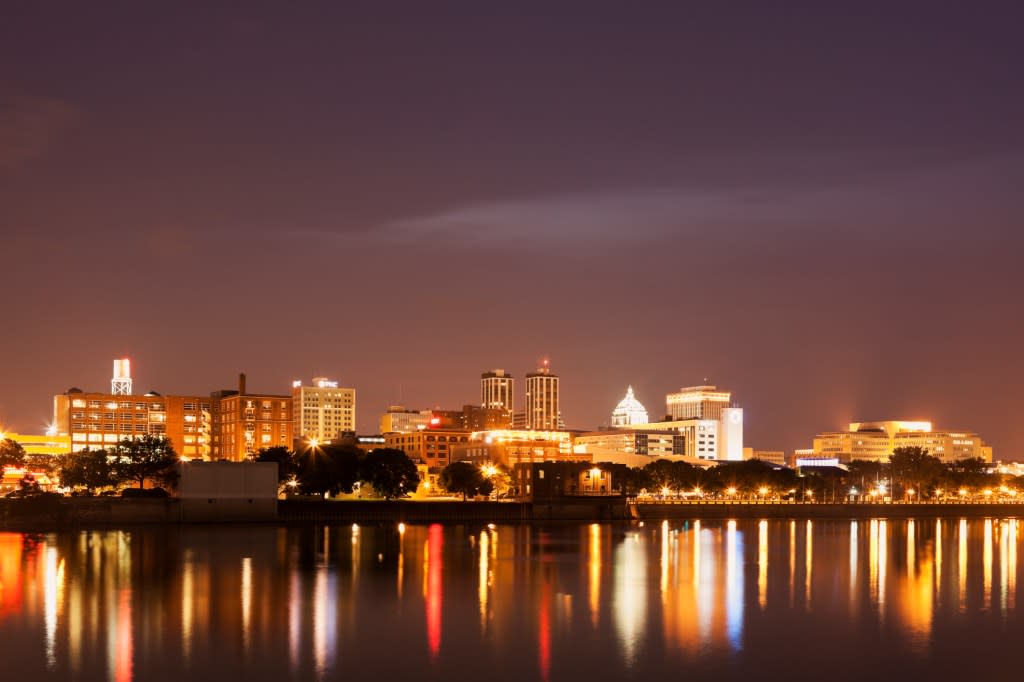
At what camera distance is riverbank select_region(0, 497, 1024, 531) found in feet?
386

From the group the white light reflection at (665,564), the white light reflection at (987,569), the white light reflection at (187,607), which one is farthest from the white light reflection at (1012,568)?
the white light reflection at (187,607)

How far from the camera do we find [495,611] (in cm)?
5788

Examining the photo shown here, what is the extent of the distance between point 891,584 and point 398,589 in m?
30.6

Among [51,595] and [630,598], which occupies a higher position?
[51,595]

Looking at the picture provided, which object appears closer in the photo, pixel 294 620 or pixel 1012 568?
pixel 294 620

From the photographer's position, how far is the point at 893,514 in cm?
17350

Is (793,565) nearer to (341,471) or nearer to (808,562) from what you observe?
(808,562)

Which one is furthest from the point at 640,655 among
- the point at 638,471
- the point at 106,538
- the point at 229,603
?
the point at 638,471

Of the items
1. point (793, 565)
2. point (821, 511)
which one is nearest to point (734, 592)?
point (793, 565)

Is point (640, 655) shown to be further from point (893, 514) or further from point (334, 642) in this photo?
point (893, 514)

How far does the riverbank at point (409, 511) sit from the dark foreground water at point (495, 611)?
1810 cm

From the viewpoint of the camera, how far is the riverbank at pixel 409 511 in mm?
117562

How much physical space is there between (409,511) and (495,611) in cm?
8709

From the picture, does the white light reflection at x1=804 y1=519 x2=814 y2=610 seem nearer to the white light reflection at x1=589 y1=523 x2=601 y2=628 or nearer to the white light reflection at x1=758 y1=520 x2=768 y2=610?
the white light reflection at x1=758 y1=520 x2=768 y2=610
